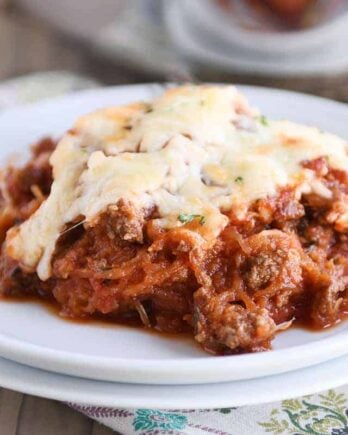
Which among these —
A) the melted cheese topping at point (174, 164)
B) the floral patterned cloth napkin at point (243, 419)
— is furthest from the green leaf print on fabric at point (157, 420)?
the melted cheese topping at point (174, 164)

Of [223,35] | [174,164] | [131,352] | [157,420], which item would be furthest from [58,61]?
[157,420]

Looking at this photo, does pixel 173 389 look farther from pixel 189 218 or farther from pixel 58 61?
pixel 58 61

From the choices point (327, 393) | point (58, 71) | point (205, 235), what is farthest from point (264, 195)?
point (58, 71)

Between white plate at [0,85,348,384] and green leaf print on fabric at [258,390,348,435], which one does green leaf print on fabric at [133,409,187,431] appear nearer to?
white plate at [0,85,348,384]

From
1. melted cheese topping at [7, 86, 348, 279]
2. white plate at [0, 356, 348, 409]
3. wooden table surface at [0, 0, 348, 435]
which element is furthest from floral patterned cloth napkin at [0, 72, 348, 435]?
wooden table surface at [0, 0, 348, 435]

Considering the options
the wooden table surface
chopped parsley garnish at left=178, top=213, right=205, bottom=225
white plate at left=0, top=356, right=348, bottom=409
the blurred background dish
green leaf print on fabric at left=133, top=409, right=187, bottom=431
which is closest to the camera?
white plate at left=0, top=356, right=348, bottom=409

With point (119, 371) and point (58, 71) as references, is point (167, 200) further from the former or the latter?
point (58, 71)
